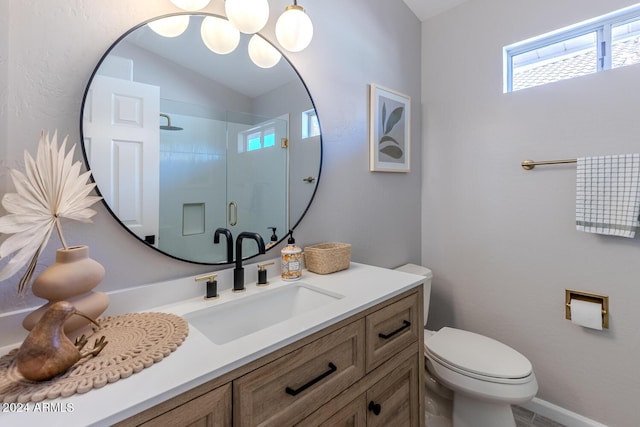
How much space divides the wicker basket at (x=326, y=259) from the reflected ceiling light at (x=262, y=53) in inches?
33.6

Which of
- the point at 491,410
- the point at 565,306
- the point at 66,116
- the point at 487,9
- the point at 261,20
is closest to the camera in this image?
the point at 66,116

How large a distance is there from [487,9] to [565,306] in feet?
5.99

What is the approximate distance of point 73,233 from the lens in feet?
2.86

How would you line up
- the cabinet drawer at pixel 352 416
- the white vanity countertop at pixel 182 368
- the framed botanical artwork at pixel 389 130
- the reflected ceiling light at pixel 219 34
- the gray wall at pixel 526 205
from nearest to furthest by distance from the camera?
the white vanity countertop at pixel 182 368, the cabinet drawer at pixel 352 416, the reflected ceiling light at pixel 219 34, the gray wall at pixel 526 205, the framed botanical artwork at pixel 389 130

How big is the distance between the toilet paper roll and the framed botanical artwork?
1178 mm

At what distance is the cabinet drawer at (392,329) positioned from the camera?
3.35 feet

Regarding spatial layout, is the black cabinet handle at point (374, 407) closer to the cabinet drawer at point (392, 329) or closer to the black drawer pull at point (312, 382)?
the cabinet drawer at point (392, 329)

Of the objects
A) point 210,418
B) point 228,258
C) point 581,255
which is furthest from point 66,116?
point 581,255

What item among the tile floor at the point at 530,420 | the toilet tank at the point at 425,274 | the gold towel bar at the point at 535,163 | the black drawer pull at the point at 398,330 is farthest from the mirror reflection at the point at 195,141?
the tile floor at the point at 530,420

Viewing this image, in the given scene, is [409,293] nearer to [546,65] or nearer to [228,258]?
[228,258]

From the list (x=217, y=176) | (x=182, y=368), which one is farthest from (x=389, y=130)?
(x=182, y=368)

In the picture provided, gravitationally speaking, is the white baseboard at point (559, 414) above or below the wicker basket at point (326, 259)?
below

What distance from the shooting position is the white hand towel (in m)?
1.37

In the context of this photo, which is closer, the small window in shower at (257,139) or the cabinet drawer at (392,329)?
the cabinet drawer at (392,329)
